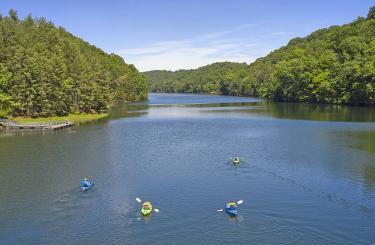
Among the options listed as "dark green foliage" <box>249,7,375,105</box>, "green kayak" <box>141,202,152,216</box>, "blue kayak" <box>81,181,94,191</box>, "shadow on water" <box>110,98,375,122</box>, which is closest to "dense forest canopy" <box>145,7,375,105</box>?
"dark green foliage" <box>249,7,375,105</box>

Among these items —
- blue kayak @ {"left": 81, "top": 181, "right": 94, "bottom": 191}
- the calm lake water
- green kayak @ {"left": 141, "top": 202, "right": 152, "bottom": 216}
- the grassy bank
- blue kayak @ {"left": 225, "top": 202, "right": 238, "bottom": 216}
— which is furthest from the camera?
the grassy bank

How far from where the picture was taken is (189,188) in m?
40.4

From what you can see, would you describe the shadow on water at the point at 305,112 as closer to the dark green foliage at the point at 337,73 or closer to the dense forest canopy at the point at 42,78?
the dark green foliage at the point at 337,73

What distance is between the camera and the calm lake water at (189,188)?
29594mm

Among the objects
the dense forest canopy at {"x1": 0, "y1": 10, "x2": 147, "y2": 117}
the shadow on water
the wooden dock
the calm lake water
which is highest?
the dense forest canopy at {"x1": 0, "y1": 10, "x2": 147, "y2": 117}

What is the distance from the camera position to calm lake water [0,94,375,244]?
29.6 metres

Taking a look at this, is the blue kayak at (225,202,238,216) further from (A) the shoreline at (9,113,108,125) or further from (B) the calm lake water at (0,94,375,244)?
(A) the shoreline at (9,113,108,125)

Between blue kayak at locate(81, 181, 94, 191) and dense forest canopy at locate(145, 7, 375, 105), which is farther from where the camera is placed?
dense forest canopy at locate(145, 7, 375, 105)

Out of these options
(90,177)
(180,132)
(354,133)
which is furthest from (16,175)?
(354,133)

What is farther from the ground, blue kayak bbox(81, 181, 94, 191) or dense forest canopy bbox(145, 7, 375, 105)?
dense forest canopy bbox(145, 7, 375, 105)

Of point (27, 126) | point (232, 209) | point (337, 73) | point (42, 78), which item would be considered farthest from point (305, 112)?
point (232, 209)

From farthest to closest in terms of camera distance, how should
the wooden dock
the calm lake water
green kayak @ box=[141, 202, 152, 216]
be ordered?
1. the wooden dock
2. green kayak @ box=[141, 202, 152, 216]
3. the calm lake water

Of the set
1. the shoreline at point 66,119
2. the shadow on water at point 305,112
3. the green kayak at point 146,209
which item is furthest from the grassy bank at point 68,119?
the green kayak at point 146,209

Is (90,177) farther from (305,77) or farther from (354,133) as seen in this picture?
(305,77)
